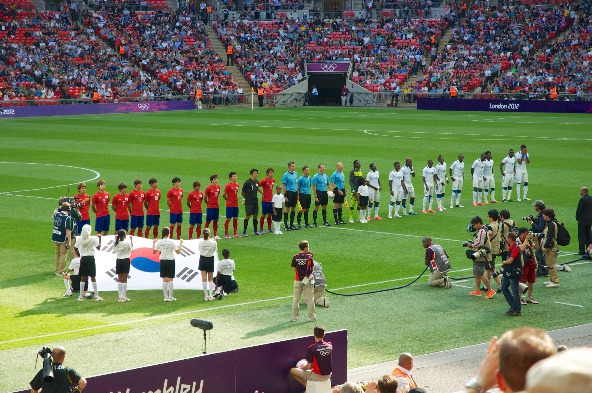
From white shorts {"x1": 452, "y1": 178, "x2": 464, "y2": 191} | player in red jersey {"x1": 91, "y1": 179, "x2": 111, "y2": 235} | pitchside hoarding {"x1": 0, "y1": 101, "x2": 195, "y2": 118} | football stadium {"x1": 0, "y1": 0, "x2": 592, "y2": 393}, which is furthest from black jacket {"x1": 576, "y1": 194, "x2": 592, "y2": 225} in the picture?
pitchside hoarding {"x1": 0, "y1": 101, "x2": 195, "y2": 118}

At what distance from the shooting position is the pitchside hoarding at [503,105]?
212ft

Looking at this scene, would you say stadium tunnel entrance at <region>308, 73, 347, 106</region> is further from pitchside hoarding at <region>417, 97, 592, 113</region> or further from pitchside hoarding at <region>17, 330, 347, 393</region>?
pitchside hoarding at <region>17, 330, 347, 393</region>

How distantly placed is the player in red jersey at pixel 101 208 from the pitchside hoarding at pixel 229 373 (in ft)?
40.9

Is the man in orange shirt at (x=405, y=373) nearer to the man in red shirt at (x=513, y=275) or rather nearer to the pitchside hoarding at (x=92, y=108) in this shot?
the man in red shirt at (x=513, y=275)

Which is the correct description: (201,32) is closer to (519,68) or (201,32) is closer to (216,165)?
(519,68)

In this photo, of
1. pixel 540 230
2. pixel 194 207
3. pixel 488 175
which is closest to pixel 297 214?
pixel 194 207

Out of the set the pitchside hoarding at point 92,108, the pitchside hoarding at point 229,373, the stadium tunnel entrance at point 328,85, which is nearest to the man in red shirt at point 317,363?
the pitchside hoarding at point 229,373

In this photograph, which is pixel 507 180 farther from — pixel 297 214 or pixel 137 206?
pixel 137 206

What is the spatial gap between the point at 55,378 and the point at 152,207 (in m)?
14.6

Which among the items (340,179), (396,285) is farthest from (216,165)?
(396,285)

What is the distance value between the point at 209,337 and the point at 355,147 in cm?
2945

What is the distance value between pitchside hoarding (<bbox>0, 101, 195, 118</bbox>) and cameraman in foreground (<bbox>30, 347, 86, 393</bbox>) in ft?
181

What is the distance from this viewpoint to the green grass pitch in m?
16.0

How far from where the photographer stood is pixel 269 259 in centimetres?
2258
